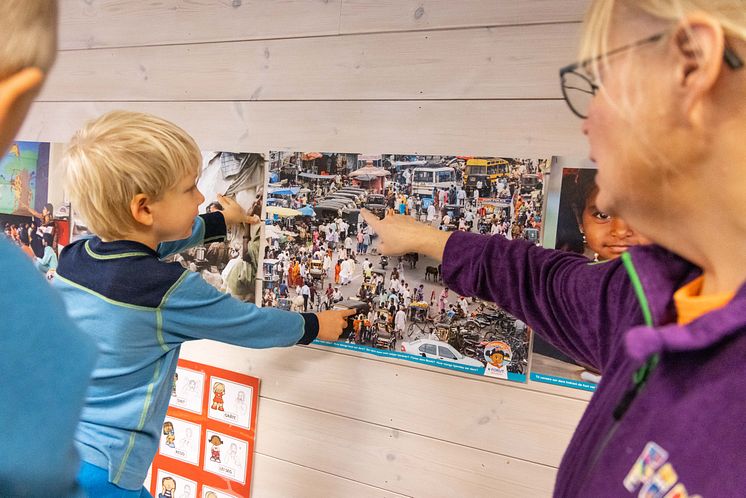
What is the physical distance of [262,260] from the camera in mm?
1268

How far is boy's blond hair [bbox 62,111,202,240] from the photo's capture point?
1038 millimetres

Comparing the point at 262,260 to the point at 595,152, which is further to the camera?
the point at 262,260

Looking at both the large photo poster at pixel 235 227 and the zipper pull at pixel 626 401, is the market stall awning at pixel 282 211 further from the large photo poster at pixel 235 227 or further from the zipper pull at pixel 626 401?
the zipper pull at pixel 626 401

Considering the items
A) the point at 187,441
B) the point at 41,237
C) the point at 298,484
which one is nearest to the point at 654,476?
the point at 298,484

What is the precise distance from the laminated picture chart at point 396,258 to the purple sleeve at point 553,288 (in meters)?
0.16

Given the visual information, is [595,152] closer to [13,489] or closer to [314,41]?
[13,489]

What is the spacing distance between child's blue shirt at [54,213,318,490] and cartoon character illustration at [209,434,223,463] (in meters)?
0.24

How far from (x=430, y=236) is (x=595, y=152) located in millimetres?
465

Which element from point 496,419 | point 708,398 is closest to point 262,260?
point 496,419

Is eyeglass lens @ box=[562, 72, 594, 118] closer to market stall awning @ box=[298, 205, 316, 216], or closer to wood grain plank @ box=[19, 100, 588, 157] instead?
wood grain plank @ box=[19, 100, 588, 157]

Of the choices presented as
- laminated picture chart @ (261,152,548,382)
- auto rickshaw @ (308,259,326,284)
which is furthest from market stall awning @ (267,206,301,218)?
auto rickshaw @ (308,259,326,284)

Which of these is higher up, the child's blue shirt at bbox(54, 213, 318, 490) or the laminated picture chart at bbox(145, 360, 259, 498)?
the child's blue shirt at bbox(54, 213, 318, 490)

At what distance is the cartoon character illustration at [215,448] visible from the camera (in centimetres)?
134

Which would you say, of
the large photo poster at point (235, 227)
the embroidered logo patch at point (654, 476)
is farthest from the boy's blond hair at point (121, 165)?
the embroidered logo patch at point (654, 476)
